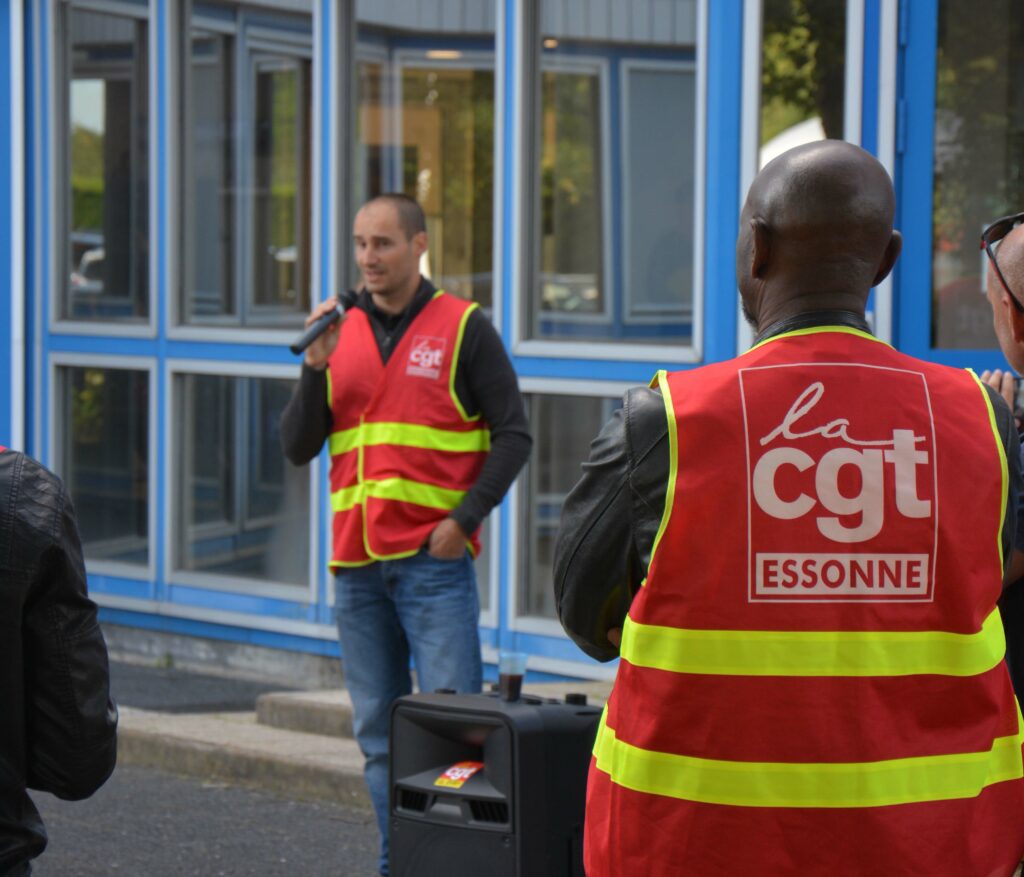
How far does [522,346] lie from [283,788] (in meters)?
2.18

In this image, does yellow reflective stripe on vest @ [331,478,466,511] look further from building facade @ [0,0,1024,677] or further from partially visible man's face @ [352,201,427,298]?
building facade @ [0,0,1024,677]

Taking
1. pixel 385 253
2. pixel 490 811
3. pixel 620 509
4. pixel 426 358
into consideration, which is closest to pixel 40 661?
pixel 620 509

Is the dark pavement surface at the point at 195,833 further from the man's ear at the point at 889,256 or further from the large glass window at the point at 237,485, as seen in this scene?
the man's ear at the point at 889,256

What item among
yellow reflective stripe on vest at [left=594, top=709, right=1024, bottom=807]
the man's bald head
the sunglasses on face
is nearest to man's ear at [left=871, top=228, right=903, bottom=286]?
the man's bald head

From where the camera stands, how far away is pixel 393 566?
5043mm

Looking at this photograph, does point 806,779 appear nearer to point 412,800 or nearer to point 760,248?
point 760,248

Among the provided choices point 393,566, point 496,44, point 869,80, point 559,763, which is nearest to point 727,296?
point 869,80

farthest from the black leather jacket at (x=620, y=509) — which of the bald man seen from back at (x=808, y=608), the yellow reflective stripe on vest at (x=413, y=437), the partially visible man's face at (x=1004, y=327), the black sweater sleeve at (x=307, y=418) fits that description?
the black sweater sleeve at (x=307, y=418)

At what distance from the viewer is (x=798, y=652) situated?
2.23 meters

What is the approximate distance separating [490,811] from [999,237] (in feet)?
5.60

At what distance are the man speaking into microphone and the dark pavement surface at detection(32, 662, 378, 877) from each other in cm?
81

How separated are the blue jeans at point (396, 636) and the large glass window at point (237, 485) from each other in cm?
331

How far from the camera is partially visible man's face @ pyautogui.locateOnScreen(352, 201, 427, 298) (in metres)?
5.23

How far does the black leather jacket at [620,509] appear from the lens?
2.26 metres
